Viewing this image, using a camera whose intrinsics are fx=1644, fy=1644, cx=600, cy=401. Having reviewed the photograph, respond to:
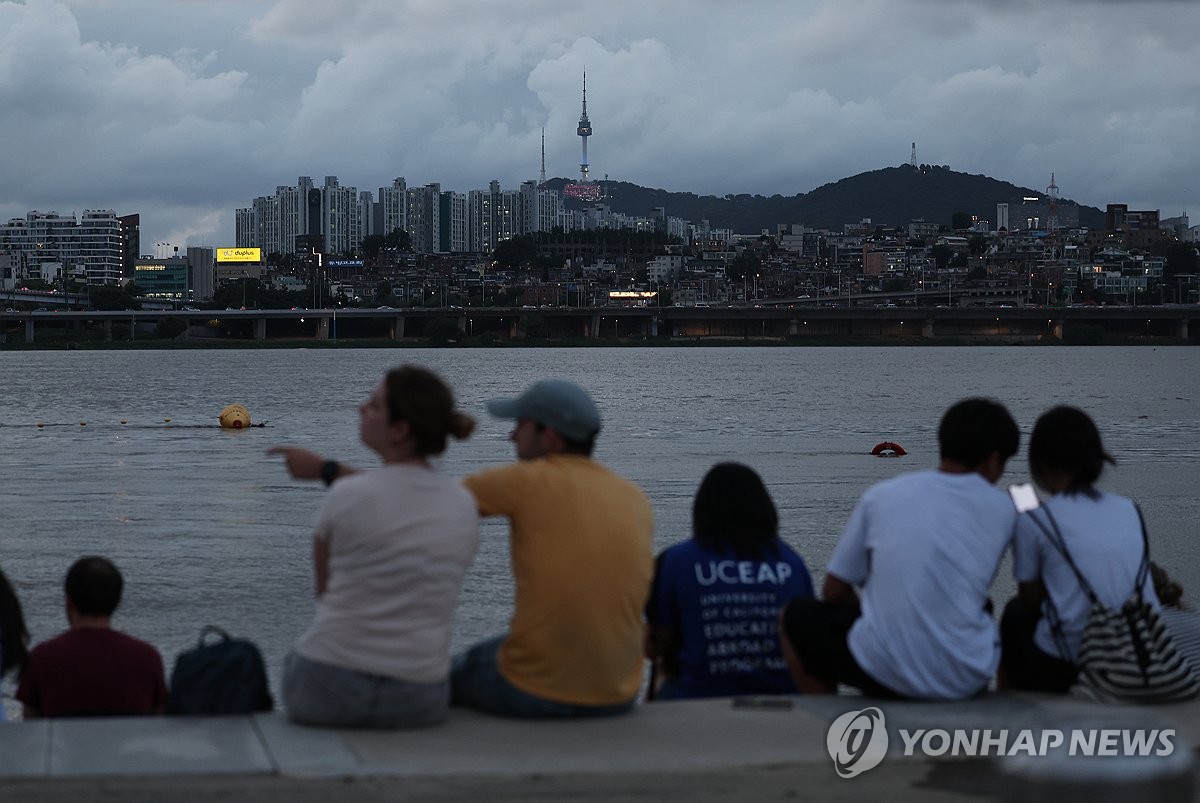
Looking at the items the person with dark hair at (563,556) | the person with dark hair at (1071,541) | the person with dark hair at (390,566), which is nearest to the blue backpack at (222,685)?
the person with dark hair at (390,566)

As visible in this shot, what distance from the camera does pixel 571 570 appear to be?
609 cm

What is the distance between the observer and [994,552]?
6.45 metres

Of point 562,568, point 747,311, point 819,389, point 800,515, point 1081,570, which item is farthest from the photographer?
point 747,311

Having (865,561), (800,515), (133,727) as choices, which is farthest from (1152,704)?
(800,515)

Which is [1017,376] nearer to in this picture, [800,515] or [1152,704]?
[800,515]

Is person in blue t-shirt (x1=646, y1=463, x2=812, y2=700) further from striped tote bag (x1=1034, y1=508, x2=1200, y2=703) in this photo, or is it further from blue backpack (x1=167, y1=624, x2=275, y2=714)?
blue backpack (x1=167, y1=624, x2=275, y2=714)

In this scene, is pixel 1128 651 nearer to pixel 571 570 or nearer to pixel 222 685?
pixel 571 570

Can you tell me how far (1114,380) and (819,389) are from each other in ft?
72.7

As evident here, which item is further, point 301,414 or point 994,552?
point 301,414

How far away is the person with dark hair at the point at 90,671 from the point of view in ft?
21.6

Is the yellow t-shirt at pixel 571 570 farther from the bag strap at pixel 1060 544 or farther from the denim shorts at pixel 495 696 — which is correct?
the bag strap at pixel 1060 544

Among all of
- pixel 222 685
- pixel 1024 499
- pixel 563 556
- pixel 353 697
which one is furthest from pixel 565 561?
pixel 1024 499

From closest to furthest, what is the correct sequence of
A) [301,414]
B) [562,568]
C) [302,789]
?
1. [302,789]
2. [562,568]
3. [301,414]

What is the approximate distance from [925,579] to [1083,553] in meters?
0.68
